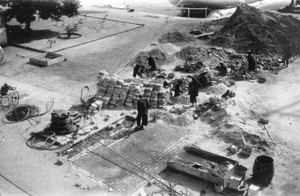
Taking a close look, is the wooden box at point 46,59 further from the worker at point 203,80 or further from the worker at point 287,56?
the worker at point 287,56

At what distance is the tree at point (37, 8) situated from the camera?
3008 centimetres

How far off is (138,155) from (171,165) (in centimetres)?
170

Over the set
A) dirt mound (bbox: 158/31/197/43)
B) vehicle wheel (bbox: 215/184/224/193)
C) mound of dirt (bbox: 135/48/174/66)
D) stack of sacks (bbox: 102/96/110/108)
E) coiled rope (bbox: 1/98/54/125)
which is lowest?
vehicle wheel (bbox: 215/184/224/193)

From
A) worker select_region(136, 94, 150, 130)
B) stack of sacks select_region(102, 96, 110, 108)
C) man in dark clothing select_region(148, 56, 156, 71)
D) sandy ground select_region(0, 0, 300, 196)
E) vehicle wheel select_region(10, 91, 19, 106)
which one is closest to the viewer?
sandy ground select_region(0, 0, 300, 196)

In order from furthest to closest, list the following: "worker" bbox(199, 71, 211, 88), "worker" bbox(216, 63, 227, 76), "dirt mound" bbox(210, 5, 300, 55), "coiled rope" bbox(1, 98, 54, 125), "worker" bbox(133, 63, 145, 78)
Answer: "dirt mound" bbox(210, 5, 300, 55) → "worker" bbox(216, 63, 227, 76) → "worker" bbox(133, 63, 145, 78) → "worker" bbox(199, 71, 211, 88) → "coiled rope" bbox(1, 98, 54, 125)

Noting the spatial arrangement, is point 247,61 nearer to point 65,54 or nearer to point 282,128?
point 282,128

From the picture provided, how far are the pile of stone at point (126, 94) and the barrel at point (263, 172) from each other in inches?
275

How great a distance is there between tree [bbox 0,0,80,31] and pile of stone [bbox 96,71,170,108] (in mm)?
14878

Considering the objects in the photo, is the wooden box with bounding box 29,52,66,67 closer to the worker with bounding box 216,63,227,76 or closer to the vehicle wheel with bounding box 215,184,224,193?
the worker with bounding box 216,63,227,76

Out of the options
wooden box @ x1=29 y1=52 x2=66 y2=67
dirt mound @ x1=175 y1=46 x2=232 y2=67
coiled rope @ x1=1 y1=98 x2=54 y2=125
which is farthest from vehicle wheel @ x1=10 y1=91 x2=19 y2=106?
dirt mound @ x1=175 y1=46 x2=232 y2=67

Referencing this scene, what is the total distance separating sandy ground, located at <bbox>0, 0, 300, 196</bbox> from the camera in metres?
12.8

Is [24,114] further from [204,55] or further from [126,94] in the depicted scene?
[204,55]

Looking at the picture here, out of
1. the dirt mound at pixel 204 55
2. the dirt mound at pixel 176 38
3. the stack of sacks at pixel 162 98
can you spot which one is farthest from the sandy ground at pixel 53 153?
the dirt mound at pixel 176 38

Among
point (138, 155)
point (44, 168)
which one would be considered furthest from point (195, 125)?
point (44, 168)
